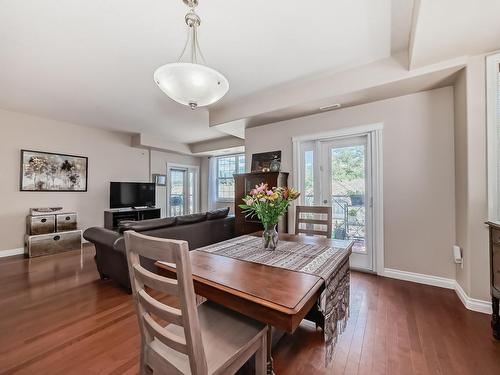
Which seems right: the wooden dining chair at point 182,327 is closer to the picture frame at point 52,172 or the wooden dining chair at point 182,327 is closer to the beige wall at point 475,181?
the beige wall at point 475,181

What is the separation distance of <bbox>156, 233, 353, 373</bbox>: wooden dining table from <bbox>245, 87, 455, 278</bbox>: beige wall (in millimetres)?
2304

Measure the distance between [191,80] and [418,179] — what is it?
2836 millimetres

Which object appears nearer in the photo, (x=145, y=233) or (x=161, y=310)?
(x=161, y=310)

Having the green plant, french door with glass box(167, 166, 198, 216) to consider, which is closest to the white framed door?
the green plant

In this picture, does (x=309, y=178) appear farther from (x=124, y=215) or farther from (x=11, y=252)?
(x=11, y=252)

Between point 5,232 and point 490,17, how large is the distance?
683 cm

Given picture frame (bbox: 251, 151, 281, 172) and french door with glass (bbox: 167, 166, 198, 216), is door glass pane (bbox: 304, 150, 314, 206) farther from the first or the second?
french door with glass (bbox: 167, 166, 198, 216)

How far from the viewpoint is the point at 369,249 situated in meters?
3.04

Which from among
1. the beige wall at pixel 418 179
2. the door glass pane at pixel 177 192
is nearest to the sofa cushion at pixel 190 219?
the beige wall at pixel 418 179

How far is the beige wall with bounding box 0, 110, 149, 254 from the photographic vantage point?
12.8 ft

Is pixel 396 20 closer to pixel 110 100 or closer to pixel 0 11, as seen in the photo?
pixel 0 11

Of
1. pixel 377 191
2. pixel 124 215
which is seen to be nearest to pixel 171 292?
pixel 377 191

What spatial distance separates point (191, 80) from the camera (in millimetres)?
1529

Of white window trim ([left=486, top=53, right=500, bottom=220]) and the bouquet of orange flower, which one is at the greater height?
white window trim ([left=486, top=53, right=500, bottom=220])
